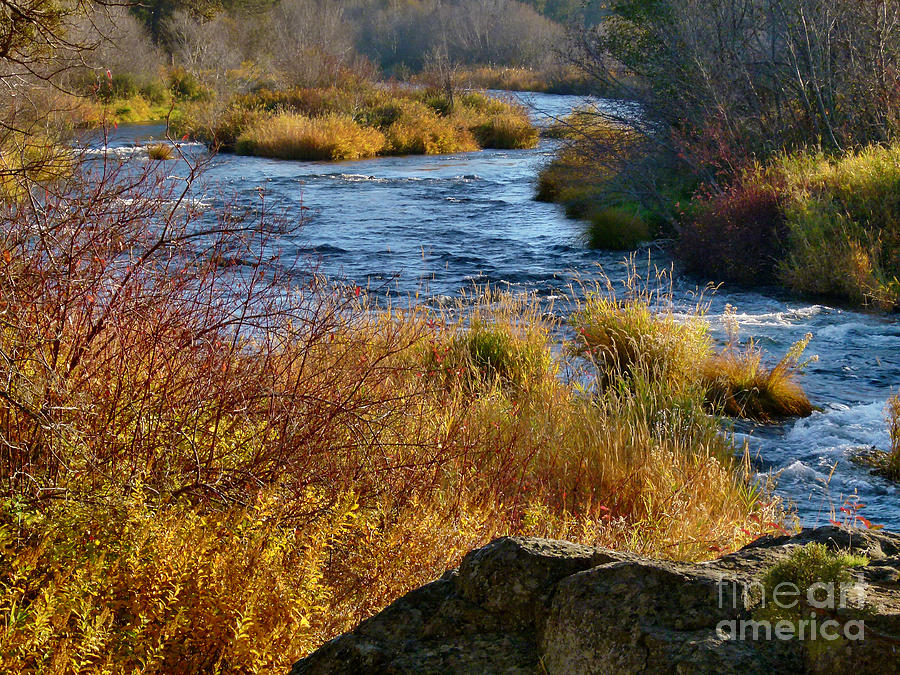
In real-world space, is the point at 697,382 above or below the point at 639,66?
below

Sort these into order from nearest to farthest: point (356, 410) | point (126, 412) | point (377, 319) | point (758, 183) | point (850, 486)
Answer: point (126, 412) → point (356, 410) → point (850, 486) → point (377, 319) → point (758, 183)

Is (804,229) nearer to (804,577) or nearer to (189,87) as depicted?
(804,577)

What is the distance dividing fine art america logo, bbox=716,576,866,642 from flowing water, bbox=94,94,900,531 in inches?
129

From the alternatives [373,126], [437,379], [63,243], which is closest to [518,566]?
[63,243]

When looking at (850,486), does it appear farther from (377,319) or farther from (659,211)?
(659,211)

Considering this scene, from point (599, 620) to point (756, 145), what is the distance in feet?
41.2

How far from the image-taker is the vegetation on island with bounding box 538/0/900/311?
10.1 metres

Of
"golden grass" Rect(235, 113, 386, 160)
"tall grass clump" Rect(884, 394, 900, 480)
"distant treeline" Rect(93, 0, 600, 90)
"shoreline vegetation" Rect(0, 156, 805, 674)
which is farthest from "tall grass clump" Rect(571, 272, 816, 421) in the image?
"golden grass" Rect(235, 113, 386, 160)

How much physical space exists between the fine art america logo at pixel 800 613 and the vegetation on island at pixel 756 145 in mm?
8696

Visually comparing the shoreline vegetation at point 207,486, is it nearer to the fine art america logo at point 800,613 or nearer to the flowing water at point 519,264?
the fine art america logo at point 800,613

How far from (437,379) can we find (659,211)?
8195mm

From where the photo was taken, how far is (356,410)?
3416 mm

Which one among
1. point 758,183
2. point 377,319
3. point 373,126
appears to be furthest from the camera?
point 373,126

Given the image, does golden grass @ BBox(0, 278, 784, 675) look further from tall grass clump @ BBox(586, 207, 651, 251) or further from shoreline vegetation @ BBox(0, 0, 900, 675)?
tall grass clump @ BBox(586, 207, 651, 251)
